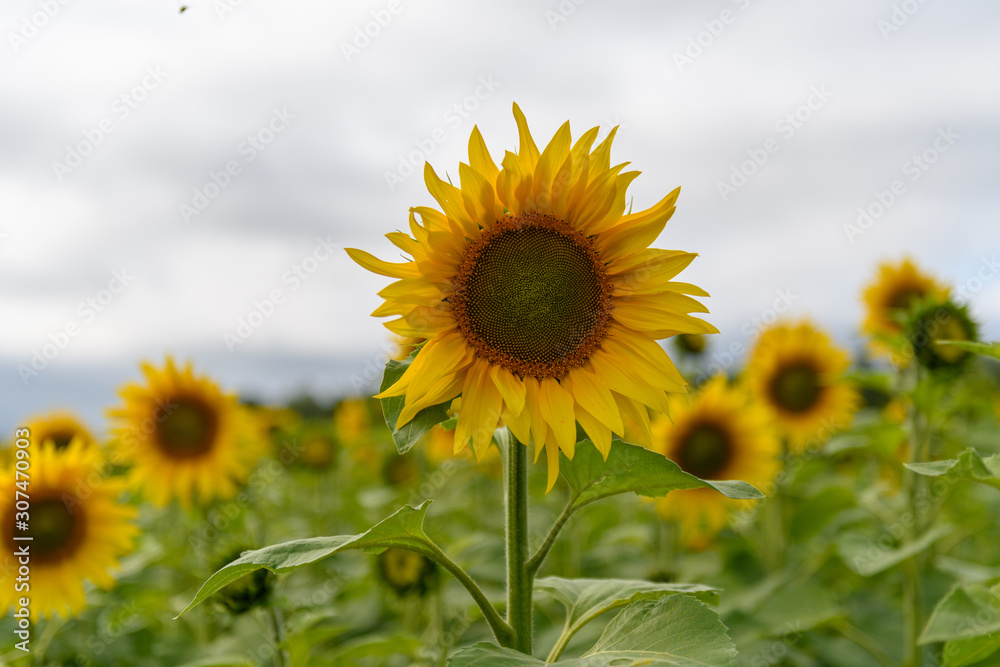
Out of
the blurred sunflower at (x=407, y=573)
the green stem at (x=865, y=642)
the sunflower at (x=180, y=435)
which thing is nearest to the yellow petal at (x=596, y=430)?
the blurred sunflower at (x=407, y=573)

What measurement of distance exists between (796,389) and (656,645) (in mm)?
4589

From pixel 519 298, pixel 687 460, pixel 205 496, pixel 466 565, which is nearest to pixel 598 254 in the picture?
pixel 519 298

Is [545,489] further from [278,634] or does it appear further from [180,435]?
[180,435]

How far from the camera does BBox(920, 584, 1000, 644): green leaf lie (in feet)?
7.06

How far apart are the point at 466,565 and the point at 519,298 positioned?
241 centimetres

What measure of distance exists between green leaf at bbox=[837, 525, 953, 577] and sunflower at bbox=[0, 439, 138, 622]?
356cm

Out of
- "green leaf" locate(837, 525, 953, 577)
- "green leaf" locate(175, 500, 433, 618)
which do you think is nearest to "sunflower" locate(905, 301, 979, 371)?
"green leaf" locate(837, 525, 953, 577)

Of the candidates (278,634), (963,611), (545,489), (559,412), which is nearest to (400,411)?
(559,412)

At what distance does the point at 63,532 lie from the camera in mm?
3777

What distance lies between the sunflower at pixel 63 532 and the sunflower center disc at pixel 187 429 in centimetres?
83

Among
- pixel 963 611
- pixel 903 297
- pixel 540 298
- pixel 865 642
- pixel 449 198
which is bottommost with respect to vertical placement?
pixel 865 642

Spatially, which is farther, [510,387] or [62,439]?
[62,439]

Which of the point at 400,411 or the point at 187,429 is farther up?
the point at 400,411

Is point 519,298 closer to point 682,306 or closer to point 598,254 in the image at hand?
point 598,254
